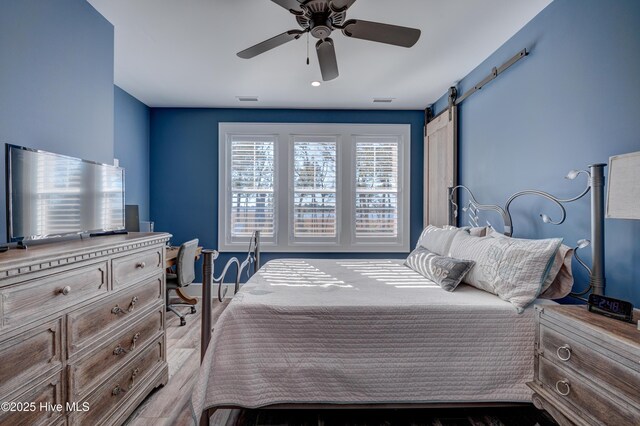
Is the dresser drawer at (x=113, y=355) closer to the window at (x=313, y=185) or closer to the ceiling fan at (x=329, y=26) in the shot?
the ceiling fan at (x=329, y=26)

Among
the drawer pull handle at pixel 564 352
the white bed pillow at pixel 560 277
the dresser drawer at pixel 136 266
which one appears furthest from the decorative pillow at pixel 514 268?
the dresser drawer at pixel 136 266

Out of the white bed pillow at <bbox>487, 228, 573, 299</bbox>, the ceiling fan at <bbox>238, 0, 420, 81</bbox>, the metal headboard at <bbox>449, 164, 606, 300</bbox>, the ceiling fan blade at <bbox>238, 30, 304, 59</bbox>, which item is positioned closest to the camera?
the metal headboard at <bbox>449, 164, 606, 300</bbox>

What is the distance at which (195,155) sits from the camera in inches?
170

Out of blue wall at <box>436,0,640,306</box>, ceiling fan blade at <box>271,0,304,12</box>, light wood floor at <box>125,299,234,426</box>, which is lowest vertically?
light wood floor at <box>125,299,234,426</box>

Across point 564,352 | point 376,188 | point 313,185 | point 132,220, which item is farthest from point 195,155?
point 564,352

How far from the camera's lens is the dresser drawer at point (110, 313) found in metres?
1.36

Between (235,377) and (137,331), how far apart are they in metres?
0.73

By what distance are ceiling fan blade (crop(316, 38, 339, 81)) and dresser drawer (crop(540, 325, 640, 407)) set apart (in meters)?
2.02

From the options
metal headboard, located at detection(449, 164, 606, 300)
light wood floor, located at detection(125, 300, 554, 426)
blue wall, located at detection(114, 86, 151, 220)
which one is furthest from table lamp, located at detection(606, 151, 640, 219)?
blue wall, located at detection(114, 86, 151, 220)

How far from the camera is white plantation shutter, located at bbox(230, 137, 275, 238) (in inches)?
170

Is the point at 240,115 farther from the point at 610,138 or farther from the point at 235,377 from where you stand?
the point at 610,138

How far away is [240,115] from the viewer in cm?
430

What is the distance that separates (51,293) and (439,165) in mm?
3857

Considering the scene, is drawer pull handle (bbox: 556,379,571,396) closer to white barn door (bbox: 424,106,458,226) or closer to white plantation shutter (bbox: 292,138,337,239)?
white barn door (bbox: 424,106,458,226)
